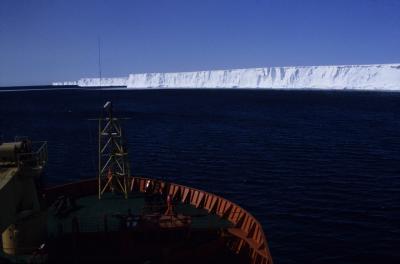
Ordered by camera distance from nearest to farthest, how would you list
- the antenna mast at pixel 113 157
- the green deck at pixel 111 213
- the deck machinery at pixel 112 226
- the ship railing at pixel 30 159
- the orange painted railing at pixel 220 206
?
1. the ship railing at pixel 30 159
2. the deck machinery at pixel 112 226
3. the orange painted railing at pixel 220 206
4. the green deck at pixel 111 213
5. the antenna mast at pixel 113 157

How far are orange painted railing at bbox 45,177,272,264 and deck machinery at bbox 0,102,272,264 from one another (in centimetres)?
5

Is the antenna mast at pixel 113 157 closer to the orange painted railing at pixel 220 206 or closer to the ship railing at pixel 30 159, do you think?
the orange painted railing at pixel 220 206

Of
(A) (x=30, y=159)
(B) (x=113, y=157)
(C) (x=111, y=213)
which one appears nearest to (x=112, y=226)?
(C) (x=111, y=213)

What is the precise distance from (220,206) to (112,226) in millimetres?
→ 6904

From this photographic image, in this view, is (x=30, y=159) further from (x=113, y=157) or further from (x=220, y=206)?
(x=220, y=206)

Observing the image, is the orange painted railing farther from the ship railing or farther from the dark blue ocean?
the ship railing

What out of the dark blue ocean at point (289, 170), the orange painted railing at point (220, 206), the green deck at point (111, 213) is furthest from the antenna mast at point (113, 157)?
the dark blue ocean at point (289, 170)

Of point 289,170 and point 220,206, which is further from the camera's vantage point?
point 289,170

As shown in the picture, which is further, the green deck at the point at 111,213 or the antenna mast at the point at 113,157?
the antenna mast at the point at 113,157

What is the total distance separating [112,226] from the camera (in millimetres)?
22234

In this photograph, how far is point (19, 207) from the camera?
17266 millimetres

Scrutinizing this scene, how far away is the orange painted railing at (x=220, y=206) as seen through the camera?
2089 centimetres

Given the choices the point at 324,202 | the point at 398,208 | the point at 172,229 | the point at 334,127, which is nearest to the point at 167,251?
the point at 172,229

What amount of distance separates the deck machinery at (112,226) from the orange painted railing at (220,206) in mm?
55
